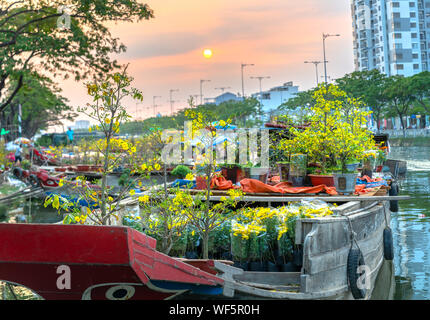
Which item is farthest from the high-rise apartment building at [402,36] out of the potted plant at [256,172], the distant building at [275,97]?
the potted plant at [256,172]

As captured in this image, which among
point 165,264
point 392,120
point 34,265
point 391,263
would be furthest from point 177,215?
point 392,120

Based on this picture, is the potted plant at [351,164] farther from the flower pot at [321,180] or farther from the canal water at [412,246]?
the canal water at [412,246]

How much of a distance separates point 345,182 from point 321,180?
70 centimetres

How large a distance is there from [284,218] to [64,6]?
49.2ft

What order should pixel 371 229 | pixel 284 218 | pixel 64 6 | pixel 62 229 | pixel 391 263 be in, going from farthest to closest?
1. pixel 64 6
2. pixel 391 263
3. pixel 371 229
4. pixel 284 218
5. pixel 62 229

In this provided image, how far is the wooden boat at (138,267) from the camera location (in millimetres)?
4945

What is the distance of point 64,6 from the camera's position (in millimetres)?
19438

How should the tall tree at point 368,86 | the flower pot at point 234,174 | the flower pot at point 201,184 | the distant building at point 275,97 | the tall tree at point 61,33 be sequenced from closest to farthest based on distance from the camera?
the flower pot at point 201,184, the flower pot at point 234,174, the tall tree at point 61,33, the tall tree at point 368,86, the distant building at point 275,97

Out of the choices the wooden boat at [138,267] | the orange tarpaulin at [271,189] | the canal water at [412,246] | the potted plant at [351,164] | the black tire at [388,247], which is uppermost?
the potted plant at [351,164]

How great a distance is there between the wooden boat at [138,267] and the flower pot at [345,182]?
205 centimetres

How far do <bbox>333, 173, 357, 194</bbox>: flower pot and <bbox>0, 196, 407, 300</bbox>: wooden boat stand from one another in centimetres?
205

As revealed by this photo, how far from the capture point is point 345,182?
9203 mm
